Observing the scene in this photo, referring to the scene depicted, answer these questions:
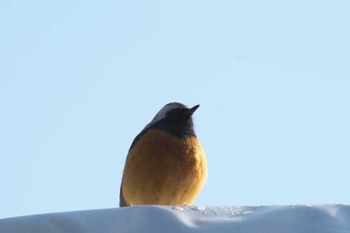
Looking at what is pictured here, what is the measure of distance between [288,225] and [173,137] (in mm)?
5466

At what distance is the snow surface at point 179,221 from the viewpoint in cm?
228

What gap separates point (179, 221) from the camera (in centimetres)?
235

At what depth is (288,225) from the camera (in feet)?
7.50

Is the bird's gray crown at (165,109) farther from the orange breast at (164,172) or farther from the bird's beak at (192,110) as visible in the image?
the orange breast at (164,172)

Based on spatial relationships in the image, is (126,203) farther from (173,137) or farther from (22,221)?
(22,221)

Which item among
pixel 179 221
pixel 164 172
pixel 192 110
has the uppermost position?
pixel 192 110

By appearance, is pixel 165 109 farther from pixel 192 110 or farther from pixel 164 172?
pixel 164 172

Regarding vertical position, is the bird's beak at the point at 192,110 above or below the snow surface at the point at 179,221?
above

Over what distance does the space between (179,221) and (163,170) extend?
489cm

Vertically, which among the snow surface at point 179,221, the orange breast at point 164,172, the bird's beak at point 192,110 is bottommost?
the snow surface at point 179,221

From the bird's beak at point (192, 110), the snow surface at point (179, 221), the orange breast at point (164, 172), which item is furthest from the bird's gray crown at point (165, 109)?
the snow surface at point (179, 221)

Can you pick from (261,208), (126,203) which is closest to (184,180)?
(126,203)

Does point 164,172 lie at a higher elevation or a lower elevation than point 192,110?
lower

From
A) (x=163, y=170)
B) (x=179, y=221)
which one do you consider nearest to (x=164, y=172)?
(x=163, y=170)
